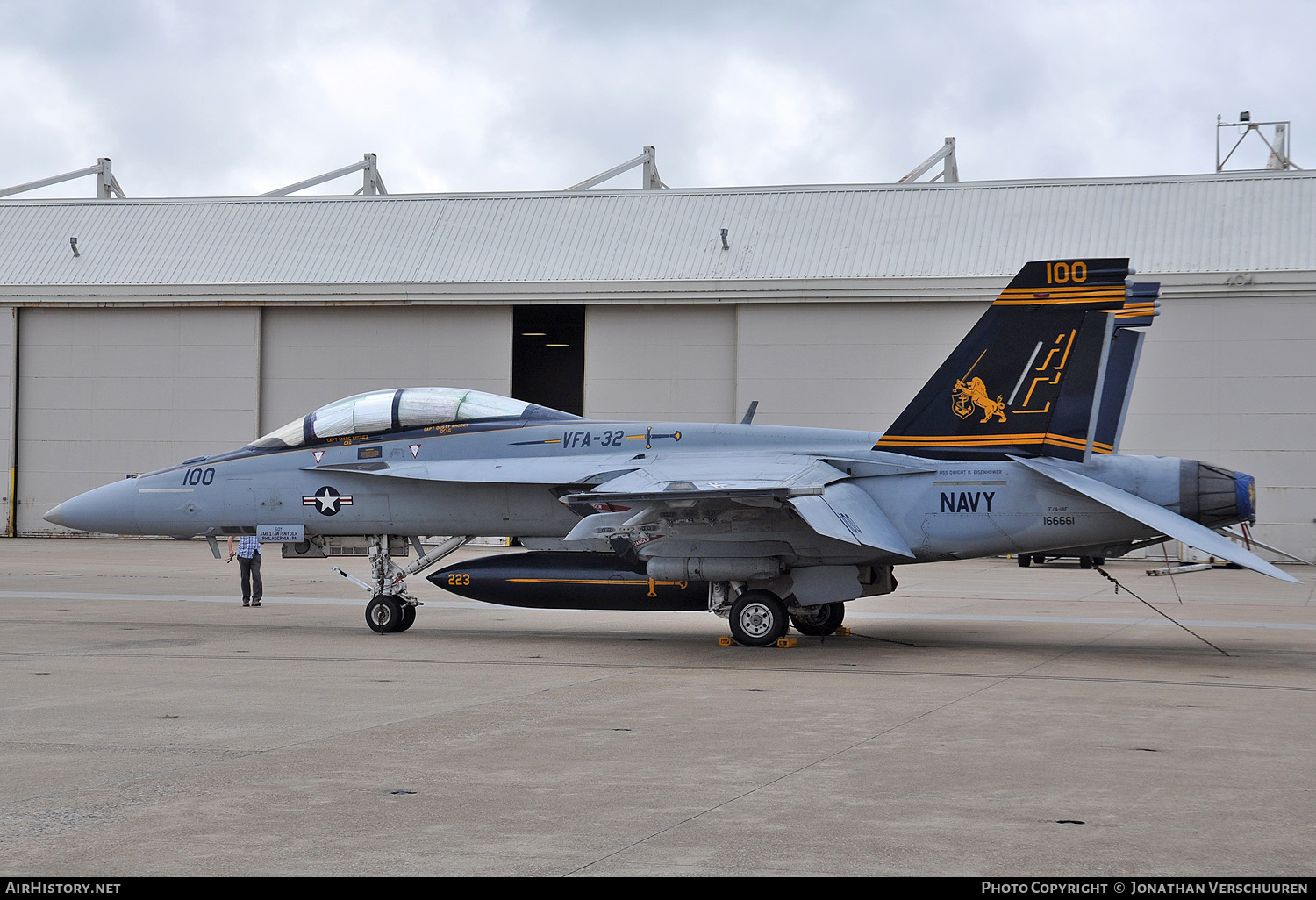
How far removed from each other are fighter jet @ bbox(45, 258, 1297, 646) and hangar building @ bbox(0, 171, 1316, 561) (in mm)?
17993

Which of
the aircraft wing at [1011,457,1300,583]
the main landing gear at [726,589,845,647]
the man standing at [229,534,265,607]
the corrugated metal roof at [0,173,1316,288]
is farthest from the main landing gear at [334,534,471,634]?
the corrugated metal roof at [0,173,1316,288]

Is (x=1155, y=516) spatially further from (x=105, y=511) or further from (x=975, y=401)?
(x=105, y=511)

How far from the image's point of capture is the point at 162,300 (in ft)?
119

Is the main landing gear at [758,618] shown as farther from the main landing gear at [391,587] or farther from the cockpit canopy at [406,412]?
the main landing gear at [391,587]

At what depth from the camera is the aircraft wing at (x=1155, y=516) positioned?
37.5ft

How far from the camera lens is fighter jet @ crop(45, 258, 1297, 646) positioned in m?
12.9

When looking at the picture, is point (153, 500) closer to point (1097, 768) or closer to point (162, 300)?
point (1097, 768)

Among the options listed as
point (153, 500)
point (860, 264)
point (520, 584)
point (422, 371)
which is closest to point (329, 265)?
point (422, 371)

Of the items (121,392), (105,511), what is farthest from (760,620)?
(121,392)

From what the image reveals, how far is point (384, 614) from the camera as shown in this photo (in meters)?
14.9

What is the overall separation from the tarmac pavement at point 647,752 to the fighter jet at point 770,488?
798 millimetres

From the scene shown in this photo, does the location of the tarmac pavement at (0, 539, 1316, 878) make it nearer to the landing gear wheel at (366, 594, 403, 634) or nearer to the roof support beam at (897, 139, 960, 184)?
the landing gear wheel at (366, 594, 403, 634)

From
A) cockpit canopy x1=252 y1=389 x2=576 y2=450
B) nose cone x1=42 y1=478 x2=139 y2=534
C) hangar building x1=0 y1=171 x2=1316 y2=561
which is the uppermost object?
hangar building x1=0 y1=171 x2=1316 y2=561
